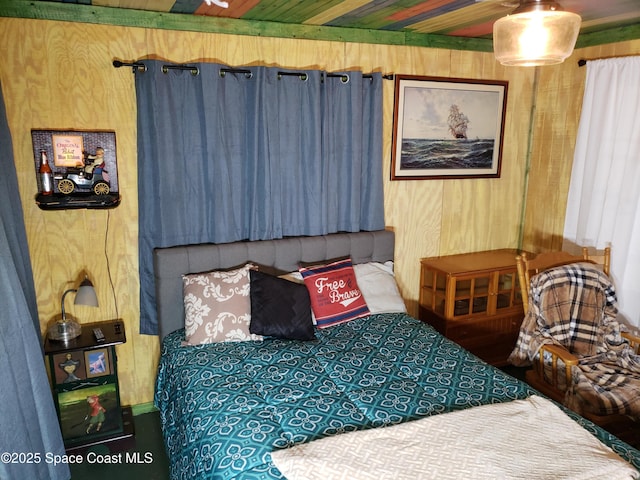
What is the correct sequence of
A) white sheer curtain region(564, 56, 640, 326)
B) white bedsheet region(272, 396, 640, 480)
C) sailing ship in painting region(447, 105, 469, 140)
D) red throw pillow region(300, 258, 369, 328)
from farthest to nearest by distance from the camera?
sailing ship in painting region(447, 105, 469, 140) → white sheer curtain region(564, 56, 640, 326) → red throw pillow region(300, 258, 369, 328) → white bedsheet region(272, 396, 640, 480)

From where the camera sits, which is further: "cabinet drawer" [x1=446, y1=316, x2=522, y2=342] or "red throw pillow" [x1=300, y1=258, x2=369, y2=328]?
"cabinet drawer" [x1=446, y1=316, x2=522, y2=342]

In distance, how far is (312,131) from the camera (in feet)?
10.2

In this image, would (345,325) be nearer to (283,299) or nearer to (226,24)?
(283,299)

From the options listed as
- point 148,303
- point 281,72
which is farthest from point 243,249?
point 281,72

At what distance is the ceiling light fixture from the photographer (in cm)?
173

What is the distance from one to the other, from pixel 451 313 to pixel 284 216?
1368 mm

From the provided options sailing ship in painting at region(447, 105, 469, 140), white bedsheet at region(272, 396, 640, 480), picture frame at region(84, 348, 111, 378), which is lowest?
picture frame at region(84, 348, 111, 378)

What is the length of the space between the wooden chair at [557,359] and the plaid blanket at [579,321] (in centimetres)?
6

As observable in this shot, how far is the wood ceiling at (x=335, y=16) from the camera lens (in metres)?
2.50

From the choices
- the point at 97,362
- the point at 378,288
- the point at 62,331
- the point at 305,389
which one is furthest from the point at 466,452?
the point at 62,331

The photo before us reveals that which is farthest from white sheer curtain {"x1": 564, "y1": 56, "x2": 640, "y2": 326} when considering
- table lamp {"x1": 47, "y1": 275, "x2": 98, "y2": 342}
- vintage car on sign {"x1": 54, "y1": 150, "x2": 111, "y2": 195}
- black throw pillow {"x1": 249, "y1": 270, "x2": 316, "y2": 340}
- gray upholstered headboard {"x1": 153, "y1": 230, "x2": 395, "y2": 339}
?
table lamp {"x1": 47, "y1": 275, "x2": 98, "y2": 342}

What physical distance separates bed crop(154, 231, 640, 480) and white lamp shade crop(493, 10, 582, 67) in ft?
4.63

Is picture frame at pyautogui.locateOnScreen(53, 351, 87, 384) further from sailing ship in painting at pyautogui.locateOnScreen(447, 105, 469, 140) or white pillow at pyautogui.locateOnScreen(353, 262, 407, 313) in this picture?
sailing ship in painting at pyautogui.locateOnScreen(447, 105, 469, 140)

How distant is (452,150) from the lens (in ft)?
11.8
